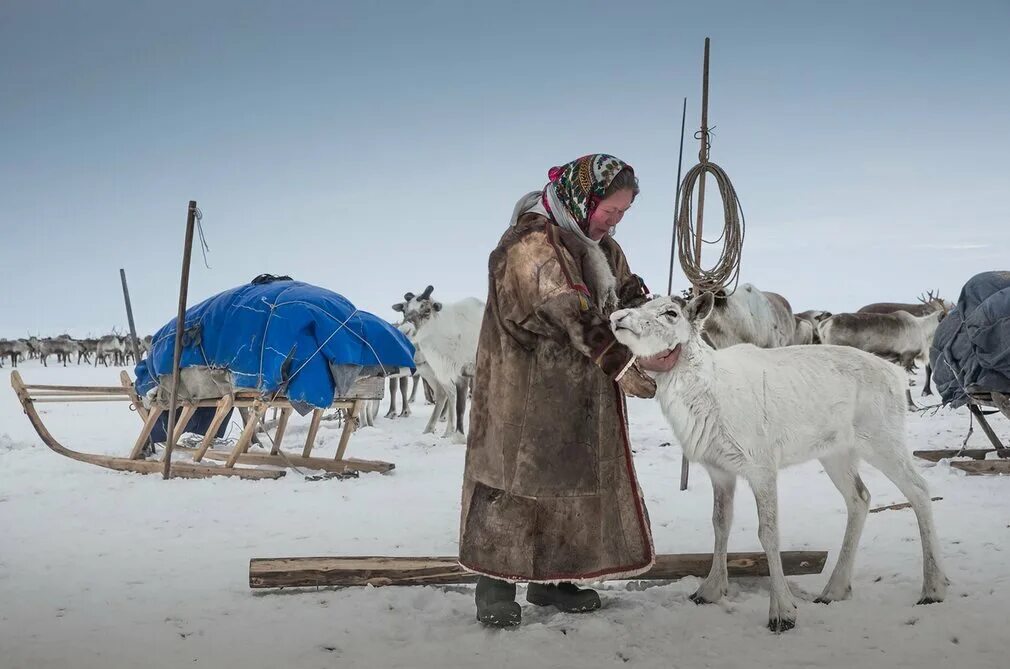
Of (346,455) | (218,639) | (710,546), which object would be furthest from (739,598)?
(346,455)

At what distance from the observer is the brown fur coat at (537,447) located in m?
3.40

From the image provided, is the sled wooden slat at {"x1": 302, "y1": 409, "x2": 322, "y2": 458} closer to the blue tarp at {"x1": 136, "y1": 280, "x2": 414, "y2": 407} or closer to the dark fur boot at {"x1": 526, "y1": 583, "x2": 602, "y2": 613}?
the blue tarp at {"x1": 136, "y1": 280, "x2": 414, "y2": 407}

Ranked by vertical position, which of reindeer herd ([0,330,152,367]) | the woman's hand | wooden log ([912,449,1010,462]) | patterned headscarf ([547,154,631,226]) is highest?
patterned headscarf ([547,154,631,226])

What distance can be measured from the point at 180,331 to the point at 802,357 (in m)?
6.01

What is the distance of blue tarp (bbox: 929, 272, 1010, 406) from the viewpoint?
704 cm

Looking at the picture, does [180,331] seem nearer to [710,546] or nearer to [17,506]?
[17,506]

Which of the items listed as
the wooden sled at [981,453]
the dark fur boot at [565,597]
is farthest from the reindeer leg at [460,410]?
the dark fur boot at [565,597]

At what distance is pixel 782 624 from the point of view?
11.2 feet

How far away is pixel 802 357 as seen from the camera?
159 inches

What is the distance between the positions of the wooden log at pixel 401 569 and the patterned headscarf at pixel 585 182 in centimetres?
182

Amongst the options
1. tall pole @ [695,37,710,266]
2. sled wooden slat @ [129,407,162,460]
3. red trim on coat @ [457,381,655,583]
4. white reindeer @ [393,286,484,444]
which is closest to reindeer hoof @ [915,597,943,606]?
red trim on coat @ [457,381,655,583]

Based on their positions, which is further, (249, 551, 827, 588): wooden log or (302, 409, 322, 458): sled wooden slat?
(302, 409, 322, 458): sled wooden slat

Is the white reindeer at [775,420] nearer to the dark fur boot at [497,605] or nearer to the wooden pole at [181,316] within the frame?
the dark fur boot at [497,605]

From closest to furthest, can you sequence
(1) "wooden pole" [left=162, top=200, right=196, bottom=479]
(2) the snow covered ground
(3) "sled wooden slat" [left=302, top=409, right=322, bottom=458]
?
(2) the snow covered ground → (1) "wooden pole" [left=162, top=200, right=196, bottom=479] → (3) "sled wooden slat" [left=302, top=409, right=322, bottom=458]
